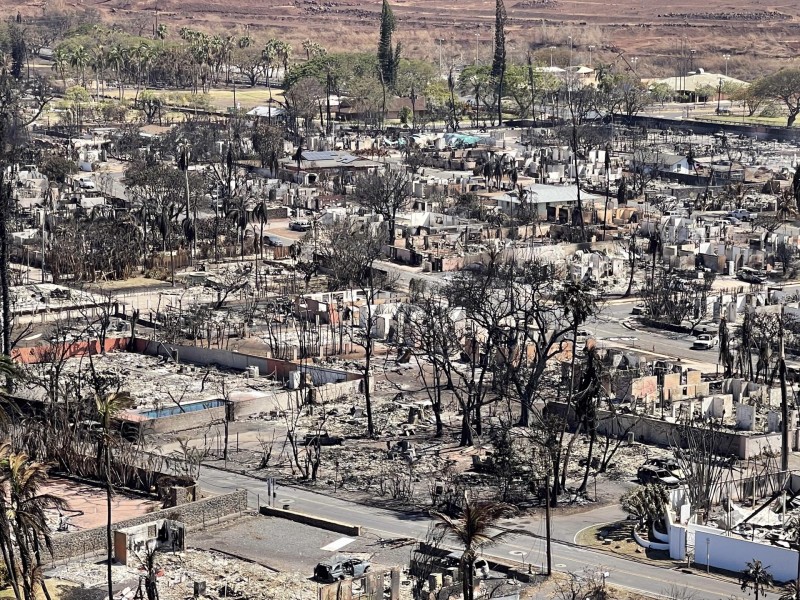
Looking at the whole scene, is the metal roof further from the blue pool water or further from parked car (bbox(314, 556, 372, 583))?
parked car (bbox(314, 556, 372, 583))

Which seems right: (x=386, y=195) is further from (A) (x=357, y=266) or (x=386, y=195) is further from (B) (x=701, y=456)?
(B) (x=701, y=456)

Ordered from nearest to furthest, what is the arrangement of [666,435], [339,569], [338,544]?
[339,569] → [338,544] → [666,435]

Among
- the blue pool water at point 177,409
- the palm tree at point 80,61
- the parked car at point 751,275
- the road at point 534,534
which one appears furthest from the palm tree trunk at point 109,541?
the palm tree at point 80,61

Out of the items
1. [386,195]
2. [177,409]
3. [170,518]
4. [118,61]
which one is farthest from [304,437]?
[118,61]

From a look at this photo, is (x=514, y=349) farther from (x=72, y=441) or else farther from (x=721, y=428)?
(x=72, y=441)

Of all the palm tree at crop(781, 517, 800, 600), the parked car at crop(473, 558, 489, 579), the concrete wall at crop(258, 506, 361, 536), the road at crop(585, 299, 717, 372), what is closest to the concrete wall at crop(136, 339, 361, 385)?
the road at crop(585, 299, 717, 372)

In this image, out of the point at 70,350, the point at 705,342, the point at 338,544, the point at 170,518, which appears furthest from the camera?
the point at 705,342
